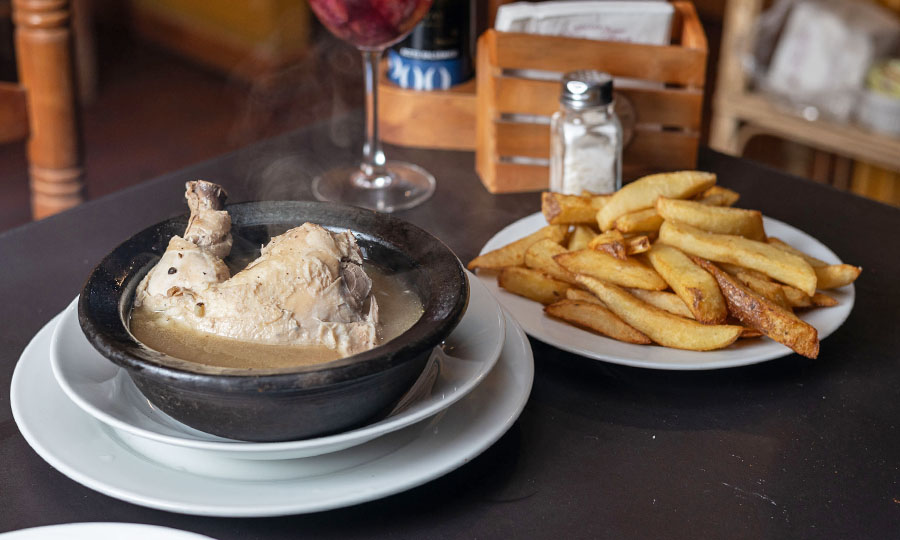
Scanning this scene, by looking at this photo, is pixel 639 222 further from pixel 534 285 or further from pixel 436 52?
pixel 436 52

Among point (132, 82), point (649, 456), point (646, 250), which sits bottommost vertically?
point (132, 82)

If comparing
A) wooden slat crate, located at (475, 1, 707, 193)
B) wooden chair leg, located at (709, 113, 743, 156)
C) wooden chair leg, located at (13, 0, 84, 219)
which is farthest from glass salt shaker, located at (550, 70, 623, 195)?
wooden chair leg, located at (709, 113, 743, 156)

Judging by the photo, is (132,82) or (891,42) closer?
(891,42)

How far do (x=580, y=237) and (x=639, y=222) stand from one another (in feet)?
0.32

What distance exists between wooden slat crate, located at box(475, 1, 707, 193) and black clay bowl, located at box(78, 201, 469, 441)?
2.26ft

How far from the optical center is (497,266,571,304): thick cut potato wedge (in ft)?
3.91

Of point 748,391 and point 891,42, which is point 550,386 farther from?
point 891,42

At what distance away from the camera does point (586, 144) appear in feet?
4.99

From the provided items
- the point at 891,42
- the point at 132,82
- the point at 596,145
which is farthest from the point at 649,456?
the point at 132,82

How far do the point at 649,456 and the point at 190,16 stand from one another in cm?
532

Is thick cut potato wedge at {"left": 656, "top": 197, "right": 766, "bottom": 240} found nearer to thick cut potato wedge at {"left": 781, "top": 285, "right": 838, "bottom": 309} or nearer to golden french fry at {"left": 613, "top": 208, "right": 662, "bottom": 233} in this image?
golden french fry at {"left": 613, "top": 208, "right": 662, "bottom": 233}

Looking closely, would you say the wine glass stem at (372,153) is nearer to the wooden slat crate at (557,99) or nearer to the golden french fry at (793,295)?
the wooden slat crate at (557,99)

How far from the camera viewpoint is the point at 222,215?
1023mm

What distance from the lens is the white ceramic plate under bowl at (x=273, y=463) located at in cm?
83
